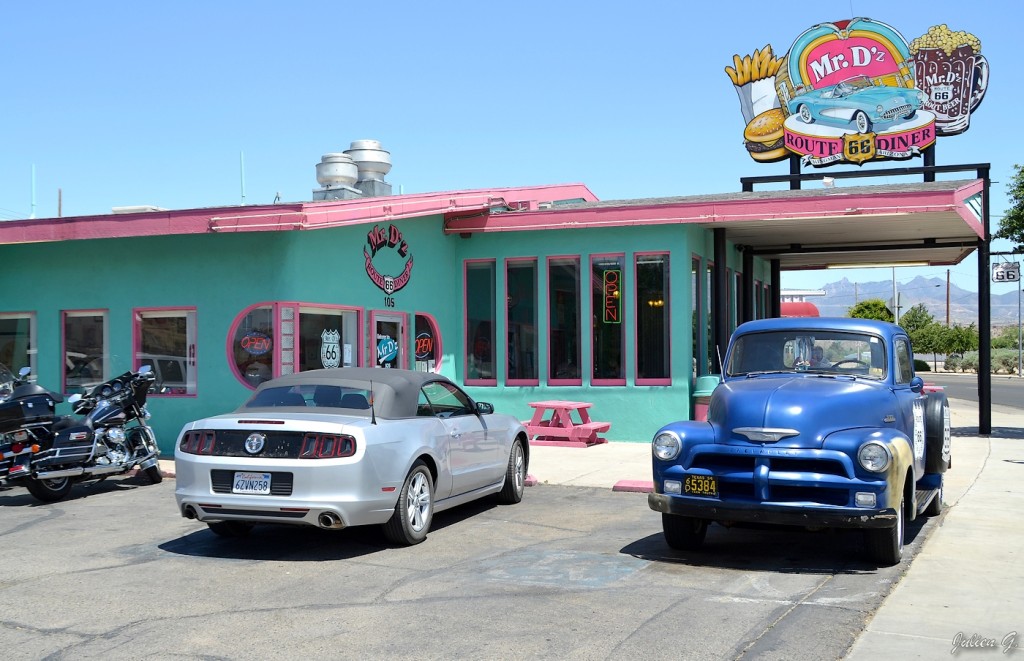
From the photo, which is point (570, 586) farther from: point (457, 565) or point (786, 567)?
point (786, 567)

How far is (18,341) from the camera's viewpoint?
15.9 meters

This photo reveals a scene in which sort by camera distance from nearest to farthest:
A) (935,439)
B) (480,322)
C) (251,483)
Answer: (251,483)
(935,439)
(480,322)

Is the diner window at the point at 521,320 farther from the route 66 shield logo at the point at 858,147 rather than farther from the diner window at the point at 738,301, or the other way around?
the route 66 shield logo at the point at 858,147

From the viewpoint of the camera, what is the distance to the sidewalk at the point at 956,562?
18.3 feet

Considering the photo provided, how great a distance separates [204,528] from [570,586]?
4000mm

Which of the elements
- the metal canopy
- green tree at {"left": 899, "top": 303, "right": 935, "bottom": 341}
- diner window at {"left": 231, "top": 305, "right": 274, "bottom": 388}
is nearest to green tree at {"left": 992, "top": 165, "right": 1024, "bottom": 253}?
the metal canopy

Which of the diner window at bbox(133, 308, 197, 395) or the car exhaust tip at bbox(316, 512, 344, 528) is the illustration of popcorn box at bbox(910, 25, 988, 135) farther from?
the car exhaust tip at bbox(316, 512, 344, 528)

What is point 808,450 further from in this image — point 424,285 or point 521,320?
point 521,320

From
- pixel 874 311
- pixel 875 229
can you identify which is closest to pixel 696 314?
pixel 875 229

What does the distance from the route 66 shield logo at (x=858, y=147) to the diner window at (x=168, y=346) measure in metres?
13.9

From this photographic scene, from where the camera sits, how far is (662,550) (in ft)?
27.0

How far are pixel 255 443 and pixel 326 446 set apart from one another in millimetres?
601

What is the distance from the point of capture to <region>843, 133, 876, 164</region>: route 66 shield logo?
21.1 metres

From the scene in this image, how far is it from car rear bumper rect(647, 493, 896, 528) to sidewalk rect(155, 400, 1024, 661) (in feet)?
1.62
